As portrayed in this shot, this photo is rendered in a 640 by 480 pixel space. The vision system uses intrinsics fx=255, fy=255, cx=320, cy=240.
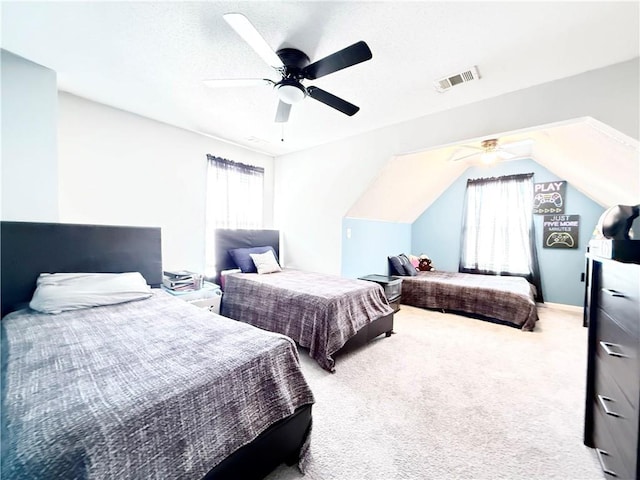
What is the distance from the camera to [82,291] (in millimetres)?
1915

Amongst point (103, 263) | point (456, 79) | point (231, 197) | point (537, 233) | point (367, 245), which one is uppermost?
point (456, 79)

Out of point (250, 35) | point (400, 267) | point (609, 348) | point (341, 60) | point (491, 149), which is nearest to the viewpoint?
point (609, 348)

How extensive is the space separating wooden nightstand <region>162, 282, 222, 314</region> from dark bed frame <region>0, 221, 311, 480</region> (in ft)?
1.17

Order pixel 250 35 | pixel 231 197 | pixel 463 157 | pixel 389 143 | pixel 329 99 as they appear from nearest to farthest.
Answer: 1. pixel 250 35
2. pixel 329 99
3. pixel 389 143
4. pixel 463 157
5. pixel 231 197

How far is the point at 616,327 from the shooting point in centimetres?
113

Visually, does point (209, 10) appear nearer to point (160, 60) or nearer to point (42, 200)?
point (160, 60)

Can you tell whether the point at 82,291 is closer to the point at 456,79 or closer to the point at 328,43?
the point at 328,43

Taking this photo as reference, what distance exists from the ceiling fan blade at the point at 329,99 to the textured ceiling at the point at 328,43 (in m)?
0.26

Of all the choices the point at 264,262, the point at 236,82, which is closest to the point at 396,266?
the point at 264,262

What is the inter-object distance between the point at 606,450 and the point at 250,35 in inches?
109

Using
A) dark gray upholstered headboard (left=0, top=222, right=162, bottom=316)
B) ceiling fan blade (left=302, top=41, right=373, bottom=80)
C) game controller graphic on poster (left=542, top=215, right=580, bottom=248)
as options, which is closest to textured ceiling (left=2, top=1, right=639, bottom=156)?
ceiling fan blade (left=302, top=41, right=373, bottom=80)

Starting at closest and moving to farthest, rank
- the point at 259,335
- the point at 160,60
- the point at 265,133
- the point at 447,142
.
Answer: the point at 259,335
the point at 160,60
the point at 447,142
the point at 265,133

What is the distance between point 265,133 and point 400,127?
1.74m

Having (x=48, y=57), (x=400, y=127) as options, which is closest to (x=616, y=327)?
(x=400, y=127)
